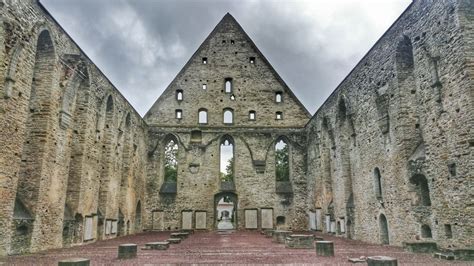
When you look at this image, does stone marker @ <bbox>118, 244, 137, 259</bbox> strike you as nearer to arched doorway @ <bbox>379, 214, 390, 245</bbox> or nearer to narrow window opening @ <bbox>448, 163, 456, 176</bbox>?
narrow window opening @ <bbox>448, 163, 456, 176</bbox>

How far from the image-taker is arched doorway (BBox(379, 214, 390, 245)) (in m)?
13.6

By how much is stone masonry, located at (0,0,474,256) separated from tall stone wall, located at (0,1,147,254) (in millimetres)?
53

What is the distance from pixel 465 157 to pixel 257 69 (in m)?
18.8

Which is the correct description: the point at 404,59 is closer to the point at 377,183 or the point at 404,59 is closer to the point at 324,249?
the point at 377,183

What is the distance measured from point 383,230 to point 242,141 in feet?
41.1

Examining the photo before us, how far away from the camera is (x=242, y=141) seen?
24812 millimetres

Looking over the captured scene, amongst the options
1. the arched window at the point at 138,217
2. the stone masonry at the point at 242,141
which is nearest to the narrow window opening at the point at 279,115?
the stone masonry at the point at 242,141

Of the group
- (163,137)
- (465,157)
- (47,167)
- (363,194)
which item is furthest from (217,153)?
(465,157)

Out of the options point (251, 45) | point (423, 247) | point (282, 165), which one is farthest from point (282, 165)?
point (423, 247)

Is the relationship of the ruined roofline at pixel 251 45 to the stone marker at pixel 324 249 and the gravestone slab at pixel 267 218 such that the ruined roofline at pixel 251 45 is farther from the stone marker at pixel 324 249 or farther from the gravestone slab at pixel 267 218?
the stone marker at pixel 324 249

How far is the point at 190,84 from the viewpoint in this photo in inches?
1022

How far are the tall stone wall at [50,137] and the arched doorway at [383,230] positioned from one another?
36.2 feet

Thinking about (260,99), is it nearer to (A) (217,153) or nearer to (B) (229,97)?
(B) (229,97)

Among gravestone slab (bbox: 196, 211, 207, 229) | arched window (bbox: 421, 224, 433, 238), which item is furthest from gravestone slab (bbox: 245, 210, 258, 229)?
arched window (bbox: 421, 224, 433, 238)
